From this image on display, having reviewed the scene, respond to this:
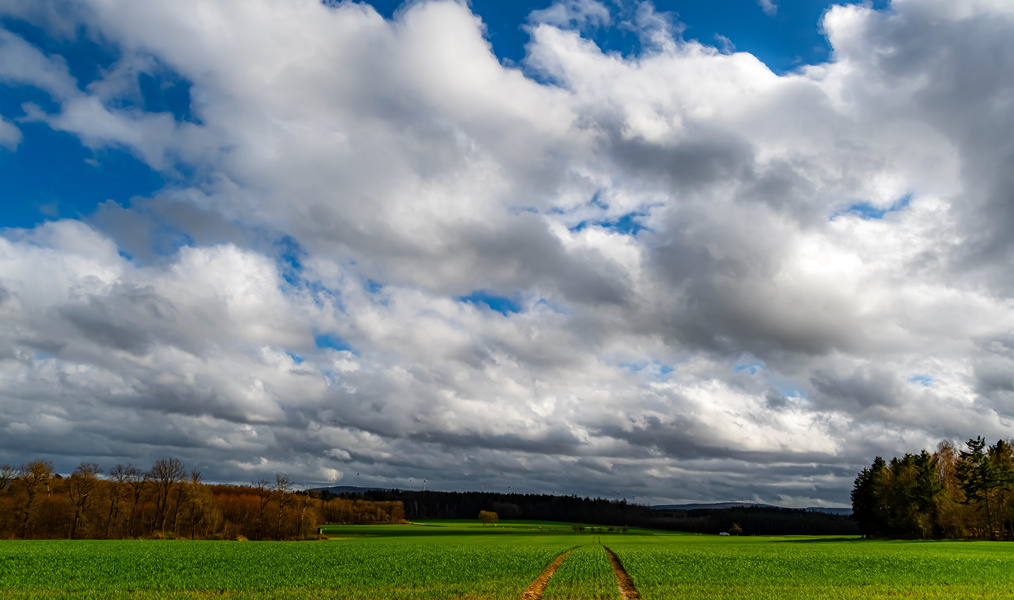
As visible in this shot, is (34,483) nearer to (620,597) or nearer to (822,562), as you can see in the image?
(620,597)

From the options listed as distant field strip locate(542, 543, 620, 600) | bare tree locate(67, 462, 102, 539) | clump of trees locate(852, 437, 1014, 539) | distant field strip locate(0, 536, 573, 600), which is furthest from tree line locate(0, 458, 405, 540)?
clump of trees locate(852, 437, 1014, 539)

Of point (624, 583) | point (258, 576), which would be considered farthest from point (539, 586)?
point (258, 576)

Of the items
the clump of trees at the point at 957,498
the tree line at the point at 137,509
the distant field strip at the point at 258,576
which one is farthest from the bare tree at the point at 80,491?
the clump of trees at the point at 957,498

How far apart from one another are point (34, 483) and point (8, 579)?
80095 millimetres

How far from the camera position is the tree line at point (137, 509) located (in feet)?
Result: 325

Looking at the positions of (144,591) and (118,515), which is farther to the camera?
(118,515)

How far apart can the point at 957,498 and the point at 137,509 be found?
163257 mm

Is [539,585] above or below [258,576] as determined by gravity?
above

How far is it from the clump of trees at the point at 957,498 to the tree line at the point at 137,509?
117339 millimetres

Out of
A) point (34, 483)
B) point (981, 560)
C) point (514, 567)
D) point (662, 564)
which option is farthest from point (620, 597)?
point (34, 483)

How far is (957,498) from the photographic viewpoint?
107188 mm

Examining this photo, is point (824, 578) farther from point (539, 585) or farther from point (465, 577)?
point (465, 577)

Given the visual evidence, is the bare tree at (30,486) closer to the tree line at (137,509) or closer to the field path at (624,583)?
the tree line at (137,509)

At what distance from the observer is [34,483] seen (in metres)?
98.8
